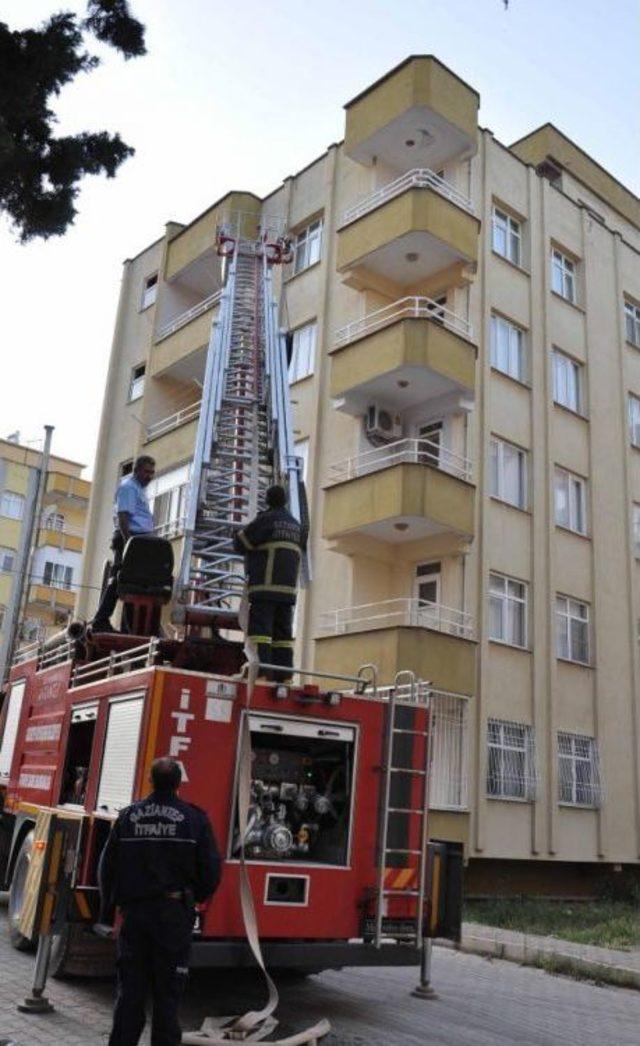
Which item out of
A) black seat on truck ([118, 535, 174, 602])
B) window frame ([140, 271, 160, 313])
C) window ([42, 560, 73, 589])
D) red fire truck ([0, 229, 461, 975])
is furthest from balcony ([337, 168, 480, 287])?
window ([42, 560, 73, 589])

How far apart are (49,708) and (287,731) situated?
317 cm

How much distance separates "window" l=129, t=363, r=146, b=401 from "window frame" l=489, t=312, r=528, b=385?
34.4 feet

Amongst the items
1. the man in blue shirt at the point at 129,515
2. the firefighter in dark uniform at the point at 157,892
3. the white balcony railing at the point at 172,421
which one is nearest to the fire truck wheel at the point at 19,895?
the man in blue shirt at the point at 129,515

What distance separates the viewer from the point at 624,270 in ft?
78.6

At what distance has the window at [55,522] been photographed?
4834cm

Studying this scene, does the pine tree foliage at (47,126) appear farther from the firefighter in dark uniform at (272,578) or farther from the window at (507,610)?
the window at (507,610)

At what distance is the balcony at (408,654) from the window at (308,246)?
366 inches

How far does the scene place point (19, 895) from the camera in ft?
27.5

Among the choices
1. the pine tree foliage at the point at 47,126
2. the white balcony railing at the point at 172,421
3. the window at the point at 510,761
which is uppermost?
the white balcony railing at the point at 172,421

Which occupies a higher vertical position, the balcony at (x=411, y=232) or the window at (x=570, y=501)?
the balcony at (x=411, y=232)

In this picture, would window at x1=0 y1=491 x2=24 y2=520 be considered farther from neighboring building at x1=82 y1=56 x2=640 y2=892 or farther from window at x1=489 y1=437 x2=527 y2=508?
window at x1=489 y1=437 x2=527 y2=508

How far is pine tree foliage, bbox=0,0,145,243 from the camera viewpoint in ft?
24.4

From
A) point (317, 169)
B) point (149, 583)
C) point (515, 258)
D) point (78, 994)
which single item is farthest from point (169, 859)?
point (317, 169)

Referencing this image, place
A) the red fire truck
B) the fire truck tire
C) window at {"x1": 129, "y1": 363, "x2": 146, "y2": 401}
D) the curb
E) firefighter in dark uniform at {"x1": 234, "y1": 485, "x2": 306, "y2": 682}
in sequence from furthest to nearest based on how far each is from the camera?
window at {"x1": 129, "y1": 363, "x2": 146, "y2": 401}, the curb, firefighter in dark uniform at {"x1": 234, "y1": 485, "x2": 306, "y2": 682}, the fire truck tire, the red fire truck
